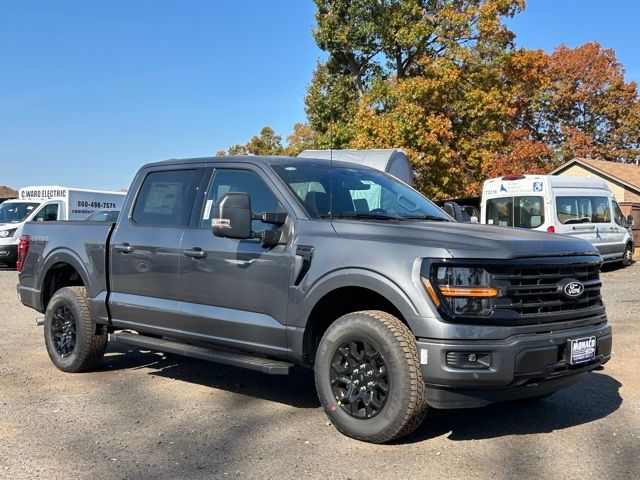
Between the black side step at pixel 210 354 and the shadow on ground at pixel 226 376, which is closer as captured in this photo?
the black side step at pixel 210 354

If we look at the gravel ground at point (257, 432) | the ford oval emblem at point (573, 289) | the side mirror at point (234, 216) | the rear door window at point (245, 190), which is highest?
the rear door window at point (245, 190)

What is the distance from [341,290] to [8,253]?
16.8 m

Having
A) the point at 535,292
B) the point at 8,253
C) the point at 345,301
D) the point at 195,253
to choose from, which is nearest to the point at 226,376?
the point at 195,253

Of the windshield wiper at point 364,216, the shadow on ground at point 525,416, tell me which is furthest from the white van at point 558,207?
the windshield wiper at point 364,216

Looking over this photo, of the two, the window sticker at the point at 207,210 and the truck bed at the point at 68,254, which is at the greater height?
the window sticker at the point at 207,210

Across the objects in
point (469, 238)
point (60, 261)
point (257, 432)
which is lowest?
point (257, 432)

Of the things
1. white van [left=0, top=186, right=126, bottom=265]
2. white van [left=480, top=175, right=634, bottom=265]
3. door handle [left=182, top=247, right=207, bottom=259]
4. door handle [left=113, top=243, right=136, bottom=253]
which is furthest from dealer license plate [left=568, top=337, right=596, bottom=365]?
white van [left=0, top=186, right=126, bottom=265]

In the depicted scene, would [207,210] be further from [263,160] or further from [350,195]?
[350,195]

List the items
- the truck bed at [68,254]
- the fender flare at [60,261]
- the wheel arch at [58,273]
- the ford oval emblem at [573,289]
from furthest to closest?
the wheel arch at [58,273] → the fender flare at [60,261] → the truck bed at [68,254] → the ford oval emblem at [573,289]

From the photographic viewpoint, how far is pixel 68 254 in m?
6.66

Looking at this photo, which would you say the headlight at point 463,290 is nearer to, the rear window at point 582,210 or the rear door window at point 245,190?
the rear door window at point 245,190

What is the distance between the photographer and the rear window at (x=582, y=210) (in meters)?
16.5

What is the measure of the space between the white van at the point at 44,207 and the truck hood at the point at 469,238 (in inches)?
589

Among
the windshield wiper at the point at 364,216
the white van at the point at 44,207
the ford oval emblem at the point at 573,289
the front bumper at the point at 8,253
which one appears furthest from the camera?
the white van at the point at 44,207
